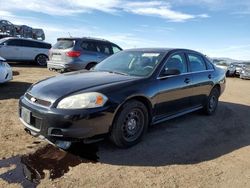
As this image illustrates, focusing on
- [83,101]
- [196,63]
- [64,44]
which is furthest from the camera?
[64,44]

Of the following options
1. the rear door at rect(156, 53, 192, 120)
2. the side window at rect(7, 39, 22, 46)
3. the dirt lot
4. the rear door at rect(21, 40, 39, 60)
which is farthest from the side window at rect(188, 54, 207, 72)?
the side window at rect(7, 39, 22, 46)

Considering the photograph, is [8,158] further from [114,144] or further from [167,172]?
[167,172]

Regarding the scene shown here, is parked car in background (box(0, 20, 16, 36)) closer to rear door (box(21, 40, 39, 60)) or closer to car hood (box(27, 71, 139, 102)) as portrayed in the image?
rear door (box(21, 40, 39, 60))

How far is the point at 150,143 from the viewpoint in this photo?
5.31 metres

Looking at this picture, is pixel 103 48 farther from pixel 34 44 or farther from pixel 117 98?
pixel 117 98

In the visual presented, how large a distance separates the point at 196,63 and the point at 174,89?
4.63ft

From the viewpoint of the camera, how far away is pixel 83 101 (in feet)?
14.5

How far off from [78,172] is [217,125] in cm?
373

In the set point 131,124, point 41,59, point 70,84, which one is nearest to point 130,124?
point 131,124

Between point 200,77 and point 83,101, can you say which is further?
point 200,77

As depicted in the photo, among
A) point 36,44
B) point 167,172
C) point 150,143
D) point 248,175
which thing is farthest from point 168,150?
point 36,44

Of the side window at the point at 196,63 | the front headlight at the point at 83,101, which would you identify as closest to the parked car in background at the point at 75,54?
the side window at the point at 196,63

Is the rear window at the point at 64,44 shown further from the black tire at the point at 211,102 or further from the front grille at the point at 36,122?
the front grille at the point at 36,122

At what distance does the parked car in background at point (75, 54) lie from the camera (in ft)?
40.0
